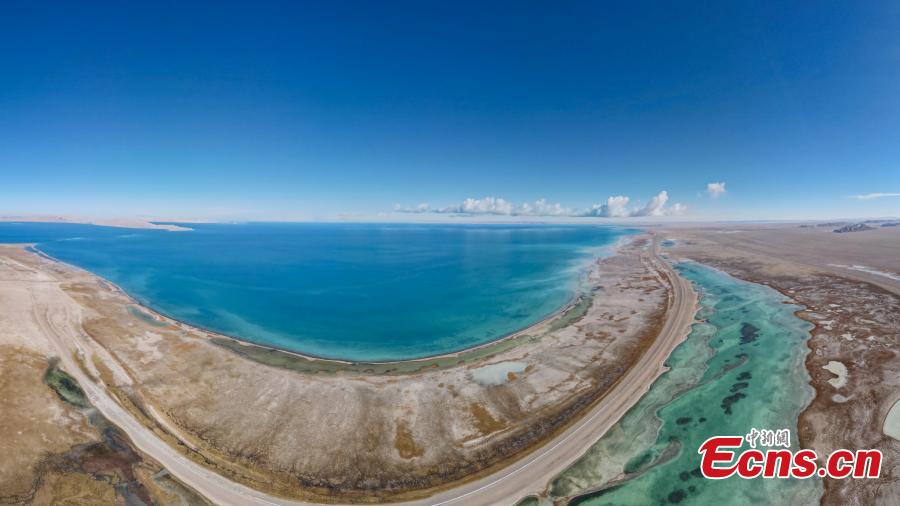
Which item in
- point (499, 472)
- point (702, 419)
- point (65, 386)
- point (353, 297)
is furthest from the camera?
point (353, 297)

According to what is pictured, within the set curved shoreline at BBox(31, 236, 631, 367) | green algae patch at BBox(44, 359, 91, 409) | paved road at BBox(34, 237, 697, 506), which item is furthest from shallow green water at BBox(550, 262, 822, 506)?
green algae patch at BBox(44, 359, 91, 409)

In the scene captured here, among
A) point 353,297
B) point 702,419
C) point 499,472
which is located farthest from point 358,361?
point 702,419

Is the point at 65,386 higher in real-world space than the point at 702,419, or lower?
higher

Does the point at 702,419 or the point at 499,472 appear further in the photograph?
the point at 702,419

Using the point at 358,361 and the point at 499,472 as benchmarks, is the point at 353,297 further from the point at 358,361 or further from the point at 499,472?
the point at 499,472

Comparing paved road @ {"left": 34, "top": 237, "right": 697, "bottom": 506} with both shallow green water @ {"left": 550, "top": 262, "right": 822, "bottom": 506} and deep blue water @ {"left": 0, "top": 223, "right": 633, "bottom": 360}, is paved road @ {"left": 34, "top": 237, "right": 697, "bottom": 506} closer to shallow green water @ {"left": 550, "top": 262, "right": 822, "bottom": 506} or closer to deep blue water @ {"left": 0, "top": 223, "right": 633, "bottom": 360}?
shallow green water @ {"left": 550, "top": 262, "right": 822, "bottom": 506}

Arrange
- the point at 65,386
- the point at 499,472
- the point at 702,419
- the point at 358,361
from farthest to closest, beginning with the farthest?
the point at 358,361 < the point at 65,386 < the point at 702,419 < the point at 499,472
